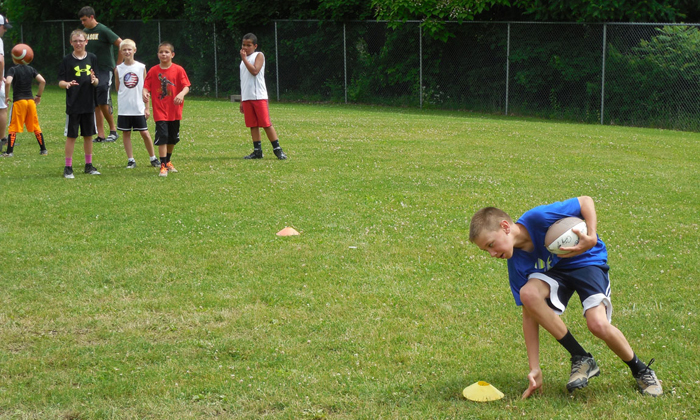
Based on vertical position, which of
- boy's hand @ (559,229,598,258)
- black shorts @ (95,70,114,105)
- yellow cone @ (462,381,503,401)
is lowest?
yellow cone @ (462,381,503,401)

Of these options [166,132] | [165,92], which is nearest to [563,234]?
[166,132]

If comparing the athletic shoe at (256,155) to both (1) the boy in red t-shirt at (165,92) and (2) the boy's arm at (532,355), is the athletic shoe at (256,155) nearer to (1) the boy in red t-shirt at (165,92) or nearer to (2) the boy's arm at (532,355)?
(1) the boy in red t-shirt at (165,92)

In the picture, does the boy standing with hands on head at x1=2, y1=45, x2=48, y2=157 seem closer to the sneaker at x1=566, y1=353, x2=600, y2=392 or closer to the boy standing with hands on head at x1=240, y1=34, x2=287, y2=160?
the boy standing with hands on head at x1=240, y1=34, x2=287, y2=160

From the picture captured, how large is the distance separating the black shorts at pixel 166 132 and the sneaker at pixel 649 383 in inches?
318

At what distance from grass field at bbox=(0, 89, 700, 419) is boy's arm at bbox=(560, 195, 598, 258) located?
0.87 m

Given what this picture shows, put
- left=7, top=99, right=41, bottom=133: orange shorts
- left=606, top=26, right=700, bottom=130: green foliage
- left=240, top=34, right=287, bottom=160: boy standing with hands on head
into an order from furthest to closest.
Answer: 1. left=606, top=26, right=700, bottom=130: green foliage
2. left=7, top=99, right=41, bottom=133: orange shorts
3. left=240, top=34, right=287, bottom=160: boy standing with hands on head

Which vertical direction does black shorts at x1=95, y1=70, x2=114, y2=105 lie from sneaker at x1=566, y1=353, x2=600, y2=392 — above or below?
above

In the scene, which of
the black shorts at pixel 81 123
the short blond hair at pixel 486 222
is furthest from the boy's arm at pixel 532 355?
the black shorts at pixel 81 123

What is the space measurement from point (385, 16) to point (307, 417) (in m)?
21.7

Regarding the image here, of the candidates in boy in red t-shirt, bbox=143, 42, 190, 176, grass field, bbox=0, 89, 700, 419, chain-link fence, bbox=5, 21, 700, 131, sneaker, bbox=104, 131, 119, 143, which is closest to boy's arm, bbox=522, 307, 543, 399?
grass field, bbox=0, 89, 700, 419

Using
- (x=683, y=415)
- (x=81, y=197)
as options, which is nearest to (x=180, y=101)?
(x=81, y=197)

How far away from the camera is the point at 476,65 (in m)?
23.2

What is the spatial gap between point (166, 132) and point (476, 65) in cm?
1461

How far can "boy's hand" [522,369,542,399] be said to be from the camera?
4098 mm
